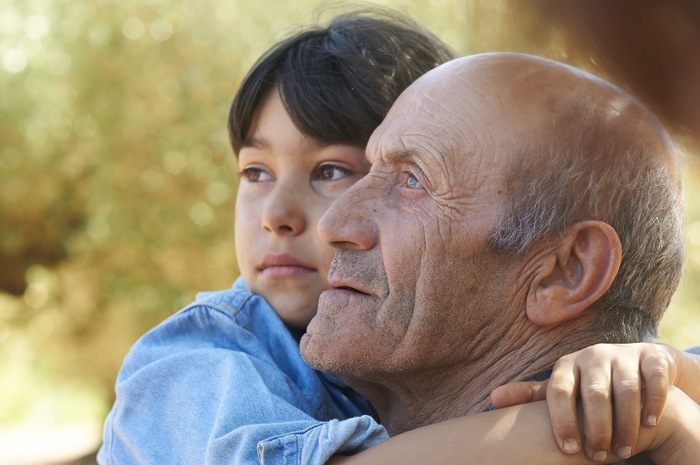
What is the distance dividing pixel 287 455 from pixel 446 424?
35 cm

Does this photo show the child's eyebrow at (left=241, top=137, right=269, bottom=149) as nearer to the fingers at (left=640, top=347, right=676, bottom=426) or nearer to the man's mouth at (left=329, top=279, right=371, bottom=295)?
the man's mouth at (left=329, top=279, right=371, bottom=295)

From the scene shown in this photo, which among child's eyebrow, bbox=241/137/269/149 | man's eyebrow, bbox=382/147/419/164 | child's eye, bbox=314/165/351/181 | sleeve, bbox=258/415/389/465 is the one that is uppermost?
child's eyebrow, bbox=241/137/269/149

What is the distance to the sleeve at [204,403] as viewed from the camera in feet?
6.51

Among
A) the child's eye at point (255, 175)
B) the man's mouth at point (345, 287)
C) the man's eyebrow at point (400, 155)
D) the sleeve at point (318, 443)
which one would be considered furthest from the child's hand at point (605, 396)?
the child's eye at point (255, 175)

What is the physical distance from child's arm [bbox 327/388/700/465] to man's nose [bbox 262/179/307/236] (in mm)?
932

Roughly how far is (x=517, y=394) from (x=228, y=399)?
667 mm

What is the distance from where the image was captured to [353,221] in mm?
2334

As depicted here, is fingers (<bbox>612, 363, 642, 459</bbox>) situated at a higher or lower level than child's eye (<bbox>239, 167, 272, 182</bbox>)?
lower

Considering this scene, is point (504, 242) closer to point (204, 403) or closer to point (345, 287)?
point (345, 287)

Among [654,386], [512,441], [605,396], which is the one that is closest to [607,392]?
[605,396]

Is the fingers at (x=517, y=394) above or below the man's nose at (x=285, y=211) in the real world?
below

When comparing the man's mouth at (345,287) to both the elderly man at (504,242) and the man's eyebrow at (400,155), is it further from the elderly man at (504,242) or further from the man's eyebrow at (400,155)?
the man's eyebrow at (400,155)

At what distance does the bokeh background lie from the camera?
7707mm

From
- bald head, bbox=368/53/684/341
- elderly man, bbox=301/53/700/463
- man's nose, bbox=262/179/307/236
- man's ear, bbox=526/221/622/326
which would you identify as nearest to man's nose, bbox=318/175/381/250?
elderly man, bbox=301/53/700/463
